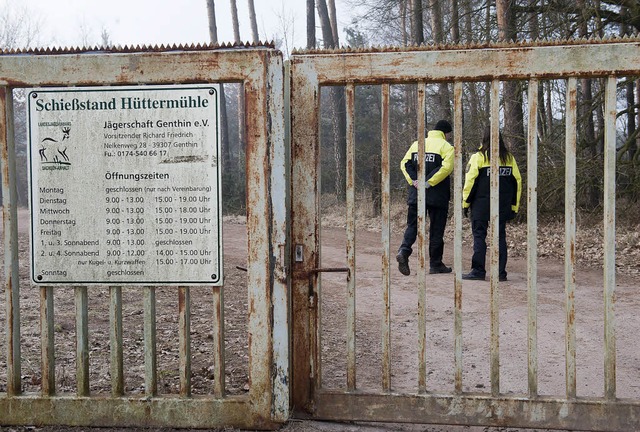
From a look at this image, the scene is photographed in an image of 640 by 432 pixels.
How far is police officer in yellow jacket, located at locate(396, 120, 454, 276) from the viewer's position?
909 centimetres

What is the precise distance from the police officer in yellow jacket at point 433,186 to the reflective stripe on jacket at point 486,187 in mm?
325

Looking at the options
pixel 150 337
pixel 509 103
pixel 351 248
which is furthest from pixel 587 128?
pixel 150 337

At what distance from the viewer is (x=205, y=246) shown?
11.8ft

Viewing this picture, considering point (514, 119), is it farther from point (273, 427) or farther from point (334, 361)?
point (273, 427)

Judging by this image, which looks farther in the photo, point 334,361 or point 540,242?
point 540,242

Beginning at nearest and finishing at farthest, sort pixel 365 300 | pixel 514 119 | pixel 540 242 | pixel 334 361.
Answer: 1. pixel 334 361
2. pixel 365 300
3. pixel 540 242
4. pixel 514 119

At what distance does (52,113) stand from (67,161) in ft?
0.86

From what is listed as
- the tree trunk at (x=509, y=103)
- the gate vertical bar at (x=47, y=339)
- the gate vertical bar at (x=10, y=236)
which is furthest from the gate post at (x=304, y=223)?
A: the tree trunk at (x=509, y=103)

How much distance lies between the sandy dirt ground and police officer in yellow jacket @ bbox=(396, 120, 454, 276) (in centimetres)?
45

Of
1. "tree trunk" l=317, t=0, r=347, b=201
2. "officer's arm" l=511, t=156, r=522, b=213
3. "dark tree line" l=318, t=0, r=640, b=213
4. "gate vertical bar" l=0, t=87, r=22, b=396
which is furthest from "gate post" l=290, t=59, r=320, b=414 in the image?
"tree trunk" l=317, t=0, r=347, b=201

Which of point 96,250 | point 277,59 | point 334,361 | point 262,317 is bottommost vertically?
point 334,361

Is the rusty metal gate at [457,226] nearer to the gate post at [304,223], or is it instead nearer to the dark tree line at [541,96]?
the gate post at [304,223]

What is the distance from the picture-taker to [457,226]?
362 cm

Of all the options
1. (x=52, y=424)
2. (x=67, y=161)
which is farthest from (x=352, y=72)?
(x=52, y=424)
